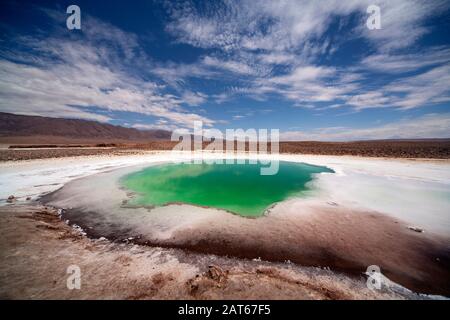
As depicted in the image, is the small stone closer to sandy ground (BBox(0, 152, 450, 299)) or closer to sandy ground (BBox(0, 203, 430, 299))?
sandy ground (BBox(0, 152, 450, 299))

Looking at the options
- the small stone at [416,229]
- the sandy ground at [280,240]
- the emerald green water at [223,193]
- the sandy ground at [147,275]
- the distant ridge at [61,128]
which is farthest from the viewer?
the distant ridge at [61,128]

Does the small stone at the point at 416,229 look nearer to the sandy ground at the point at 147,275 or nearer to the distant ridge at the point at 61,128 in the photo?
the sandy ground at the point at 147,275

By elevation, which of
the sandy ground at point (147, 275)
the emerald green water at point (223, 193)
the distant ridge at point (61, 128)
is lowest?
the sandy ground at point (147, 275)

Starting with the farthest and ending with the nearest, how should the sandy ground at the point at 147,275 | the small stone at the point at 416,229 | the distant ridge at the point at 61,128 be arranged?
1. the distant ridge at the point at 61,128
2. the small stone at the point at 416,229
3. the sandy ground at the point at 147,275

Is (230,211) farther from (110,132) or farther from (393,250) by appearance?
(110,132)

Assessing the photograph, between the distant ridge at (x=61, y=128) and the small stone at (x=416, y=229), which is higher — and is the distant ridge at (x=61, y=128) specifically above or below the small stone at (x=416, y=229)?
above

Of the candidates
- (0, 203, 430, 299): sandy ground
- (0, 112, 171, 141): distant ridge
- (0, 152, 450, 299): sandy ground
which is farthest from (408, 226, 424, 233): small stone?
(0, 112, 171, 141): distant ridge

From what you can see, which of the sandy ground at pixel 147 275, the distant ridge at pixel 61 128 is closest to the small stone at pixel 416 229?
the sandy ground at pixel 147 275
